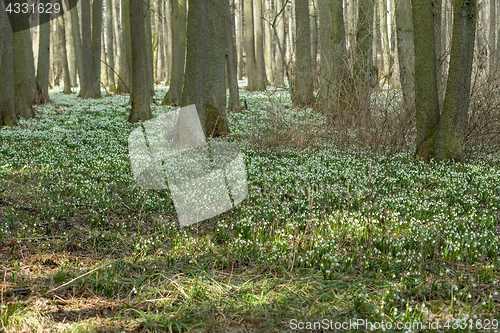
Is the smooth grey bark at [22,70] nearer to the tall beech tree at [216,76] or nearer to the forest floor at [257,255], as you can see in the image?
the tall beech tree at [216,76]

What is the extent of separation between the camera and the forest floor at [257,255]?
10.3 feet

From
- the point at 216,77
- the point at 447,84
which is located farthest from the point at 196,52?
the point at 447,84

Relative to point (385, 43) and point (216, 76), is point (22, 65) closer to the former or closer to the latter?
point (216, 76)

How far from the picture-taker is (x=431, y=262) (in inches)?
167

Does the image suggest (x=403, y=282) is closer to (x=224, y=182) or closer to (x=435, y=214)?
(x=435, y=214)

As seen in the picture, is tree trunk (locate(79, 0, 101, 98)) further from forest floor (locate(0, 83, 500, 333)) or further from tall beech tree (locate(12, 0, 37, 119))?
forest floor (locate(0, 83, 500, 333))

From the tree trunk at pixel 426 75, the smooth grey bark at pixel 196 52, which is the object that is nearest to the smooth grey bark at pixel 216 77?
the smooth grey bark at pixel 196 52

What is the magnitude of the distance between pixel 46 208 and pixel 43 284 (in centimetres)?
230

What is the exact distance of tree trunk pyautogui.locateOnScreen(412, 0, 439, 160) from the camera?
8922 millimetres

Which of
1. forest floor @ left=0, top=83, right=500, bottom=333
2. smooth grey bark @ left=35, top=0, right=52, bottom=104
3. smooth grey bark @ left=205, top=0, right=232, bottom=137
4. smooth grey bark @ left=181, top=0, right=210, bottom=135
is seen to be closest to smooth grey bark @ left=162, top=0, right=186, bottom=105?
smooth grey bark @ left=35, top=0, right=52, bottom=104

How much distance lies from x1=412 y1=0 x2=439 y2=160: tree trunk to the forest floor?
1048 mm

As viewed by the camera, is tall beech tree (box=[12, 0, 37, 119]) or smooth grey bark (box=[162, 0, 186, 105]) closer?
tall beech tree (box=[12, 0, 37, 119])

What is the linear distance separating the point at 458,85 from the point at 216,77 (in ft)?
24.0

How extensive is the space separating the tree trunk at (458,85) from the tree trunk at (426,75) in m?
0.30
